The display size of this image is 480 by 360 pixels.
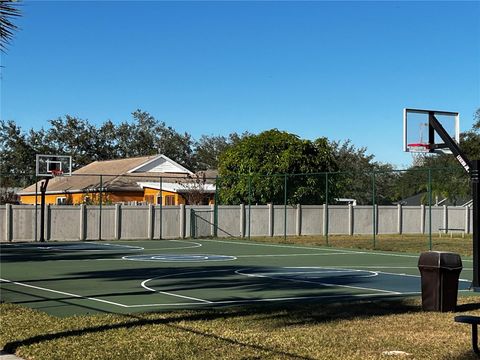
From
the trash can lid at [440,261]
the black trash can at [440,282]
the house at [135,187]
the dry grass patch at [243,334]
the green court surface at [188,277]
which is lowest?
the green court surface at [188,277]

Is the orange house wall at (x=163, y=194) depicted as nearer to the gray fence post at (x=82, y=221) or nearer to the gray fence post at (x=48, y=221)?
the gray fence post at (x=82, y=221)

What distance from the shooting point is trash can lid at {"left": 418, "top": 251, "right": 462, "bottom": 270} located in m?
12.2

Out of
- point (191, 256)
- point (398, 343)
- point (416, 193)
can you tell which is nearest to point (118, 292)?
point (398, 343)

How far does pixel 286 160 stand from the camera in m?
47.8

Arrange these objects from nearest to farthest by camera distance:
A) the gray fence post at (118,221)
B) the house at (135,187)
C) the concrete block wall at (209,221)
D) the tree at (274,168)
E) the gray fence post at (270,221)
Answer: the concrete block wall at (209,221) < the gray fence post at (118,221) < the gray fence post at (270,221) < the tree at (274,168) < the house at (135,187)

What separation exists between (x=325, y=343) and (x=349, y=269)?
474 inches

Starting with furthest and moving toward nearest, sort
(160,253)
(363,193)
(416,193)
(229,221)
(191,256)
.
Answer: (416,193) → (363,193) → (229,221) → (160,253) → (191,256)

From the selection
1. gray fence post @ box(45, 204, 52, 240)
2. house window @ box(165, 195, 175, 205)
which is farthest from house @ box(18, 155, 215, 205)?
gray fence post @ box(45, 204, 52, 240)

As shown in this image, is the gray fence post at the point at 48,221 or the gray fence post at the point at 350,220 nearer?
the gray fence post at the point at 48,221

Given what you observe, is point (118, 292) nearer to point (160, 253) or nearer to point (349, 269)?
point (349, 269)

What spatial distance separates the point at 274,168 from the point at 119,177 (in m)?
13.1

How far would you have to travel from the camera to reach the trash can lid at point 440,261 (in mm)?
12164

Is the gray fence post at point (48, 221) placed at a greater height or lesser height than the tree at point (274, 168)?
lesser

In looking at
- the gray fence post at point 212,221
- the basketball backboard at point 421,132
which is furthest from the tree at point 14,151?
the basketball backboard at point 421,132
